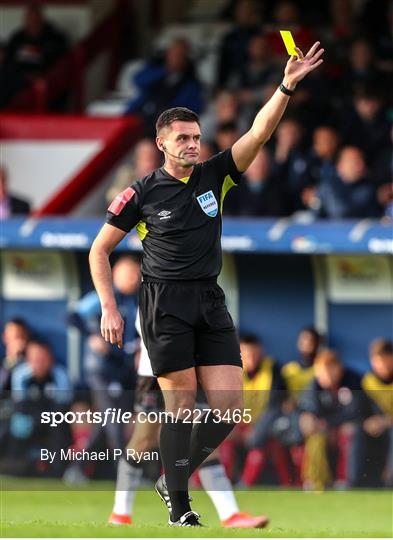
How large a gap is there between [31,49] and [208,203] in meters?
10.5

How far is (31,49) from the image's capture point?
18.5 metres

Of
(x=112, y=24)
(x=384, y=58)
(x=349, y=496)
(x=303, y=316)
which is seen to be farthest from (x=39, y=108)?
(x=349, y=496)

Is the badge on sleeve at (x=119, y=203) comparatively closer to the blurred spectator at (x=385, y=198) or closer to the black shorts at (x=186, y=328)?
the black shorts at (x=186, y=328)

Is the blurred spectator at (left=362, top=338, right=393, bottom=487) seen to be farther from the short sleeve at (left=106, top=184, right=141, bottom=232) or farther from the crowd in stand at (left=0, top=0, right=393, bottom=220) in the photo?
the short sleeve at (left=106, top=184, right=141, bottom=232)

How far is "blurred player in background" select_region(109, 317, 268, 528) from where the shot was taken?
9.31 metres

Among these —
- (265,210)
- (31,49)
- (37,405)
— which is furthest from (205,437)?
(31,49)

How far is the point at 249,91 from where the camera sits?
53.7 ft

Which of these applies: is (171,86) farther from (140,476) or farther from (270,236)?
(140,476)

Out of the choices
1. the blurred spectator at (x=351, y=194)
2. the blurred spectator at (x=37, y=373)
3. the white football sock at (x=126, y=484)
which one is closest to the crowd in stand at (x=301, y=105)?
the blurred spectator at (x=351, y=194)

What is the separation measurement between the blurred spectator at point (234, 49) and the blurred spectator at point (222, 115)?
19.8 inches

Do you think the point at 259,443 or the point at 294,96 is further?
the point at 294,96

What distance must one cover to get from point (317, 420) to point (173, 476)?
142 inches

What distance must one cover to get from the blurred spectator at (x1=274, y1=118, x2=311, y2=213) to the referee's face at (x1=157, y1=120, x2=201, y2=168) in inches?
250

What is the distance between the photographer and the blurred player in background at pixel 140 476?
931cm
